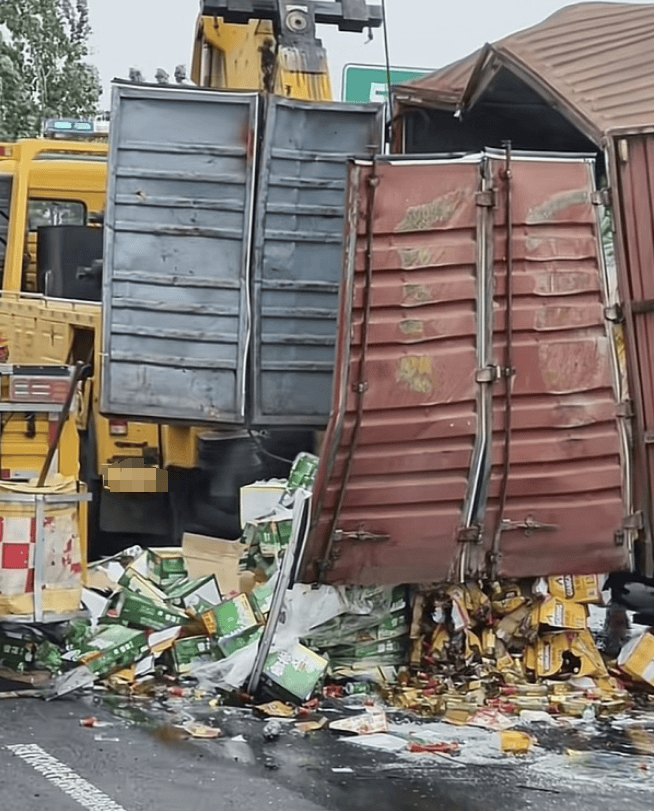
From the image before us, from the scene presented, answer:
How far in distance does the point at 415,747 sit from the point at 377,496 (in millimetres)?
1544

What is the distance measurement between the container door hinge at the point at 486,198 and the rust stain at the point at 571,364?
777mm

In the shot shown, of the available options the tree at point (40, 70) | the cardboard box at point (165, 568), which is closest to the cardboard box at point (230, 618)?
the cardboard box at point (165, 568)

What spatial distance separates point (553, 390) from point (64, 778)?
3.33m

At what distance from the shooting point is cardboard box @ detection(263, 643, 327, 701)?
7.69 meters

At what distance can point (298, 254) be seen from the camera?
9.90 metres

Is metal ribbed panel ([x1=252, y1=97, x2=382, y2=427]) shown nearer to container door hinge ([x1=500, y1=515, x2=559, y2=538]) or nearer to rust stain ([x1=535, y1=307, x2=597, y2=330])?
rust stain ([x1=535, y1=307, x2=597, y2=330])

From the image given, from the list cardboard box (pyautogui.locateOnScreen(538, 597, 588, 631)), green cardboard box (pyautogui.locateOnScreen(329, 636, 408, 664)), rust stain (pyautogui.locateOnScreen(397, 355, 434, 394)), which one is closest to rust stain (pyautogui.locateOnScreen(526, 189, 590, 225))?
rust stain (pyautogui.locateOnScreen(397, 355, 434, 394))

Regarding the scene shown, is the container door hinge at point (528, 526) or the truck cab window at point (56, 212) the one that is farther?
the truck cab window at point (56, 212)

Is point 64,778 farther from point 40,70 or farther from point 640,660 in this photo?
point 40,70

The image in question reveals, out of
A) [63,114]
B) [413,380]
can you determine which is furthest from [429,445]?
[63,114]

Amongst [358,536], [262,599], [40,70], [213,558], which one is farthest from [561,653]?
[40,70]

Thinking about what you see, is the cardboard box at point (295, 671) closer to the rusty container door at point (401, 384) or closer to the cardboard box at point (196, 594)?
the rusty container door at point (401, 384)

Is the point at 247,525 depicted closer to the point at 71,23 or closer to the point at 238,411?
the point at 238,411

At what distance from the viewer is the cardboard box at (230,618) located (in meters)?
8.20
